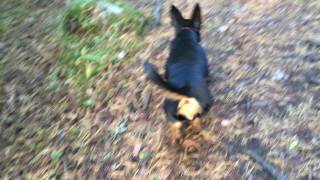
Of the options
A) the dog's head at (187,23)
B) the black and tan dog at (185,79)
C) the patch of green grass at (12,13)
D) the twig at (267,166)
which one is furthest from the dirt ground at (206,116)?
the patch of green grass at (12,13)

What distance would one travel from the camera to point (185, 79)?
4301 mm

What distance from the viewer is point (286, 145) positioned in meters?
4.05

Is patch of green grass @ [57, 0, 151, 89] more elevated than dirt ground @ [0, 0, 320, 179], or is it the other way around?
patch of green grass @ [57, 0, 151, 89]

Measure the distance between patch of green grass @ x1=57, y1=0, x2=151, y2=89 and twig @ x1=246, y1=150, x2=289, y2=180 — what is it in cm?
197

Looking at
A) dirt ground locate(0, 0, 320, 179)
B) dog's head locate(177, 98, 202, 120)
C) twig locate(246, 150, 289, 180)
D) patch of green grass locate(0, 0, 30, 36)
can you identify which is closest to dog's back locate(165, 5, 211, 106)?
dog's head locate(177, 98, 202, 120)

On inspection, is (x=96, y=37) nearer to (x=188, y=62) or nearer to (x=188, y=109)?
(x=188, y=62)

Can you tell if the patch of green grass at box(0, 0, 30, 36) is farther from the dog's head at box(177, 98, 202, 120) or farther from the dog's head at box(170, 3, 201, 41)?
the dog's head at box(177, 98, 202, 120)

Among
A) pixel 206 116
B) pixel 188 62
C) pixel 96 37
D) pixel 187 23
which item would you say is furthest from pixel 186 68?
pixel 96 37

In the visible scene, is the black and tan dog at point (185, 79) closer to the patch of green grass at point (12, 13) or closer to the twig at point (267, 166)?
the twig at point (267, 166)

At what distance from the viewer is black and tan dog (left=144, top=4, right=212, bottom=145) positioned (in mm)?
4062

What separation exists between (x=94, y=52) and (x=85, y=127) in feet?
3.64

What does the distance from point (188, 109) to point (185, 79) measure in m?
0.40

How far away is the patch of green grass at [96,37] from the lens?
549 centimetres

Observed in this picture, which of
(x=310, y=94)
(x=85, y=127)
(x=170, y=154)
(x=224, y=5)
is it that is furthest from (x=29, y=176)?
(x=224, y=5)
